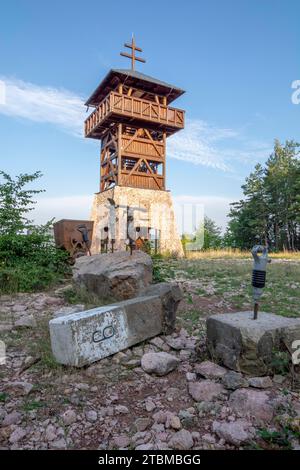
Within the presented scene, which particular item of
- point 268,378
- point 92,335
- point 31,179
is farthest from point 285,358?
point 31,179

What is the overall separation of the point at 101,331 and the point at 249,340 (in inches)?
52.1

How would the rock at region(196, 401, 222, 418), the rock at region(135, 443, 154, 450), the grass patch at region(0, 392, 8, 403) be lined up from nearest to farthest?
the rock at region(135, 443, 154, 450), the rock at region(196, 401, 222, 418), the grass patch at region(0, 392, 8, 403)

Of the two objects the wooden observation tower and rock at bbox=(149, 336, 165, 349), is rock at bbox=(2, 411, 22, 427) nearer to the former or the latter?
rock at bbox=(149, 336, 165, 349)

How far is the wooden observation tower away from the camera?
1554cm

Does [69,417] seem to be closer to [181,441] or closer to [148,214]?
[181,441]

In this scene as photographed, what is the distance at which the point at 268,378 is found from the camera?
244 cm

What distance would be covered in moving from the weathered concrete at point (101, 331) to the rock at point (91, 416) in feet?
1.90

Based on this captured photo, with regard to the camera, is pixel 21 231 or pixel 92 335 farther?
pixel 21 231

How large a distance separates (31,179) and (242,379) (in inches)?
274

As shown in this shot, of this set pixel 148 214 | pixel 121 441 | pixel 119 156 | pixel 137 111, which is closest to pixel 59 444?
pixel 121 441

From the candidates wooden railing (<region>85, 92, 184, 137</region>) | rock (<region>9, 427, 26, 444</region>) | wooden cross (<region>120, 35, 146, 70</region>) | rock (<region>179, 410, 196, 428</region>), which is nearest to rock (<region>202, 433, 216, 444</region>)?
rock (<region>179, 410, 196, 428</region>)

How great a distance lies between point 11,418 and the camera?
6.74 ft

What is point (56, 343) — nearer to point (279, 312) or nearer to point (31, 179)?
point (279, 312)

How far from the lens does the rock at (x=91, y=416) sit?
6.82ft
